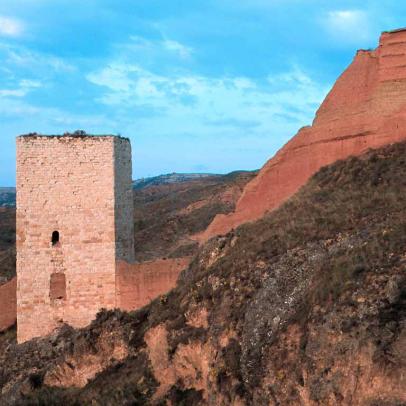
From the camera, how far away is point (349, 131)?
18.0 m

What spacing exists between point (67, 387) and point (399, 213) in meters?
8.10

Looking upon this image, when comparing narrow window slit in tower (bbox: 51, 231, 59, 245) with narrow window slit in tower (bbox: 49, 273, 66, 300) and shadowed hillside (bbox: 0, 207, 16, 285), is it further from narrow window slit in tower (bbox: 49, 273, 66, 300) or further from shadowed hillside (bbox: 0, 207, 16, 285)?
shadowed hillside (bbox: 0, 207, 16, 285)

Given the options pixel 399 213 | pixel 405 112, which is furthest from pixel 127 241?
pixel 399 213

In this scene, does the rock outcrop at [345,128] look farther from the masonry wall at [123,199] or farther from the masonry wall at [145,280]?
the masonry wall at [123,199]

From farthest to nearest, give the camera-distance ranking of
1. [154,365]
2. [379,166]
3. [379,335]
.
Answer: [379,166], [154,365], [379,335]

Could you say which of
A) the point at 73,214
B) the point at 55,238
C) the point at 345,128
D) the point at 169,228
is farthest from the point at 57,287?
the point at 169,228

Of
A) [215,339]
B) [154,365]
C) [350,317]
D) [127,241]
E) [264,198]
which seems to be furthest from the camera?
[127,241]

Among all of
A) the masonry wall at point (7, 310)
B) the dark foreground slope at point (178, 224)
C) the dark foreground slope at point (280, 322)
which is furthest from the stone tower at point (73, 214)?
the dark foreground slope at point (178, 224)

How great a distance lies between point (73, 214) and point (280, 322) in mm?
9924

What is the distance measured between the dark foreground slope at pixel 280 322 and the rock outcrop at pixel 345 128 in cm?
77

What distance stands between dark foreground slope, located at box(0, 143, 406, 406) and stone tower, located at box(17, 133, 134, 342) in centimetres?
149

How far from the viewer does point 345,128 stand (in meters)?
18.0

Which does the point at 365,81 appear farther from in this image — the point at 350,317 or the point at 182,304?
the point at 350,317

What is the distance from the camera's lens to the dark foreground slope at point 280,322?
982 centimetres
